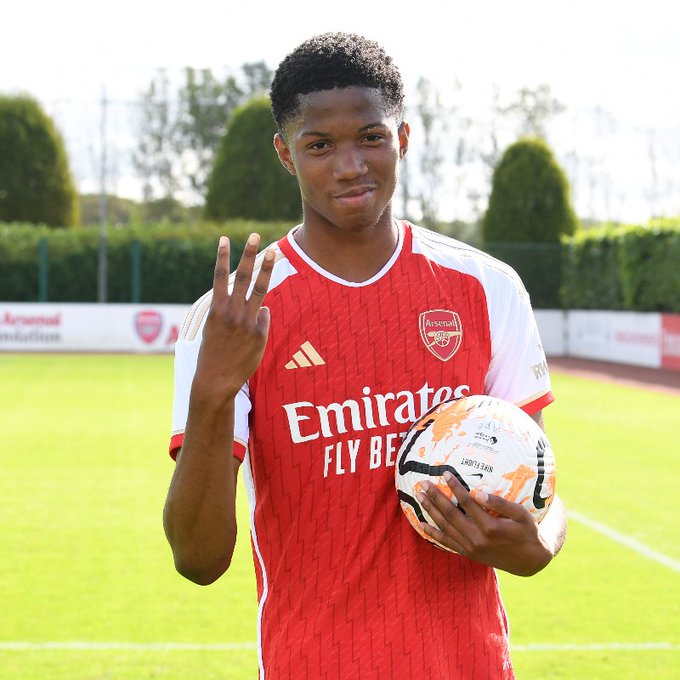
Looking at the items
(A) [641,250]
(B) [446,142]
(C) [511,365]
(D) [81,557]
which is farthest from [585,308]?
(C) [511,365]

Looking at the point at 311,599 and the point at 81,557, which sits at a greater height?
the point at 311,599

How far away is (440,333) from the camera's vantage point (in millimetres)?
2672

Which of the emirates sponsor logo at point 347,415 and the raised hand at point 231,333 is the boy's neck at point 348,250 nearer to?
the emirates sponsor logo at point 347,415

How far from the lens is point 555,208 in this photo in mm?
33281

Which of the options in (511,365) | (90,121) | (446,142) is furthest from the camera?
(446,142)

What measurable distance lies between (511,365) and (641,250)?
23330 mm

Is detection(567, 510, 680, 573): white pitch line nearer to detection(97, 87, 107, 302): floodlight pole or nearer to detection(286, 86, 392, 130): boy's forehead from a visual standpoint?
detection(286, 86, 392, 130): boy's forehead

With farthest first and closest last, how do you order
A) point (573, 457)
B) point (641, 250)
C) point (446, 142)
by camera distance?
point (446, 142) → point (641, 250) → point (573, 457)

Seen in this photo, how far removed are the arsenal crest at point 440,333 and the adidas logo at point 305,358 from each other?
238 mm

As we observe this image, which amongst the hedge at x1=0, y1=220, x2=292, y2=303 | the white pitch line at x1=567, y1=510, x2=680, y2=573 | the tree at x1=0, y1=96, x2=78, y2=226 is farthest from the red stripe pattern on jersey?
the tree at x1=0, y1=96, x2=78, y2=226

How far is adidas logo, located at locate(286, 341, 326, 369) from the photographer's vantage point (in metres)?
2.62

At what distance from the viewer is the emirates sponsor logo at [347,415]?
8.52ft

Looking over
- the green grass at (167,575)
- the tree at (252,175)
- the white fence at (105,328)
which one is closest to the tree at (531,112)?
the tree at (252,175)

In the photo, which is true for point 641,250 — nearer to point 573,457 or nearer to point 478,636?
point 573,457
